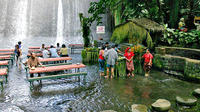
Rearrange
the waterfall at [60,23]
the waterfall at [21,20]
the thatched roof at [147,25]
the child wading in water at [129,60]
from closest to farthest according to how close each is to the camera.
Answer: the child wading in water at [129,60] → the thatched roof at [147,25] → the waterfall at [21,20] → the waterfall at [60,23]

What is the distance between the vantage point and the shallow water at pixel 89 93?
5.29 m

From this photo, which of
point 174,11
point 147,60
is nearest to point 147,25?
point 147,60

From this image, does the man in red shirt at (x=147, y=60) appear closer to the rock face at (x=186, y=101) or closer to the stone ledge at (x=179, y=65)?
the stone ledge at (x=179, y=65)

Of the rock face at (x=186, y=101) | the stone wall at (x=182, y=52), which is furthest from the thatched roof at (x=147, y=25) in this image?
the rock face at (x=186, y=101)

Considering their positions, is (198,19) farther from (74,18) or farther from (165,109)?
(74,18)

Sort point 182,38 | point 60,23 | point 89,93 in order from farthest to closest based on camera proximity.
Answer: point 60,23
point 182,38
point 89,93

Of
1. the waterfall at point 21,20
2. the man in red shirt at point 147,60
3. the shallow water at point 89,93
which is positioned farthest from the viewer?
the waterfall at point 21,20

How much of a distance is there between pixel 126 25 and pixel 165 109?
557cm

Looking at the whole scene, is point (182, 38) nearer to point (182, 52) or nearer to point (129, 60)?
point (182, 52)

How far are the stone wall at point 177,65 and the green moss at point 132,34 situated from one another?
1.09 metres

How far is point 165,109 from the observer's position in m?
4.88

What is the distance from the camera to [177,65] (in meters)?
9.11

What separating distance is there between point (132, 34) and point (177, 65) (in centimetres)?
261

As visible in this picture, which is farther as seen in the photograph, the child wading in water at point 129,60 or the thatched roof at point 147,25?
the thatched roof at point 147,25
